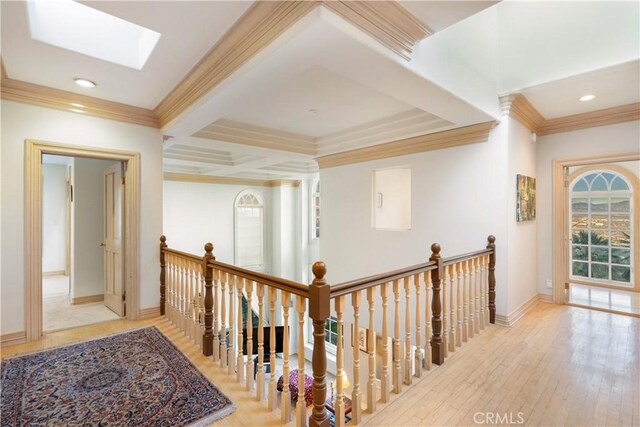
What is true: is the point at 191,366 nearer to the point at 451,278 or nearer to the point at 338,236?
the point at 451,278

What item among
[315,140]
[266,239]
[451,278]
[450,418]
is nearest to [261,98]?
[315,140]

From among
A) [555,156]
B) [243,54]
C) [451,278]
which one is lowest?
[451,278]

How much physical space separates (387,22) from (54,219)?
27.2 feet

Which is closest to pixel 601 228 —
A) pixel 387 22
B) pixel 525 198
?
pixel 525 198

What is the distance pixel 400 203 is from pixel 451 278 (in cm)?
307

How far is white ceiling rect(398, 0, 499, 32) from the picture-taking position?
1814mm

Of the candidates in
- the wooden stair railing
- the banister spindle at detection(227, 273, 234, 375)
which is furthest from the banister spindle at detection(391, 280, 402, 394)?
the banister spindle at detection(227, 273, 234, 375)

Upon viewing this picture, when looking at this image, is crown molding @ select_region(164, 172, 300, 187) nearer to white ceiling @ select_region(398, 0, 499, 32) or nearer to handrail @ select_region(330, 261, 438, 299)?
handrail @ select_region(330, 261, 438, 299)

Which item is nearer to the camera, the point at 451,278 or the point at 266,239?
the point at 451,278

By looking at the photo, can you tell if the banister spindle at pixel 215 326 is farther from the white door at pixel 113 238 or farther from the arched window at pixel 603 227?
the arched window at pixel 603 227

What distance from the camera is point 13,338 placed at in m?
2.86

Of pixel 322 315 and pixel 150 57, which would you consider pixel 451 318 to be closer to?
pixel 322 315

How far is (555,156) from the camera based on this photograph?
Answer: 4.21 metres

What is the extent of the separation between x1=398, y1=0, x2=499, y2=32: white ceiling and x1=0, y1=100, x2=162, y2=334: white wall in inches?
128
